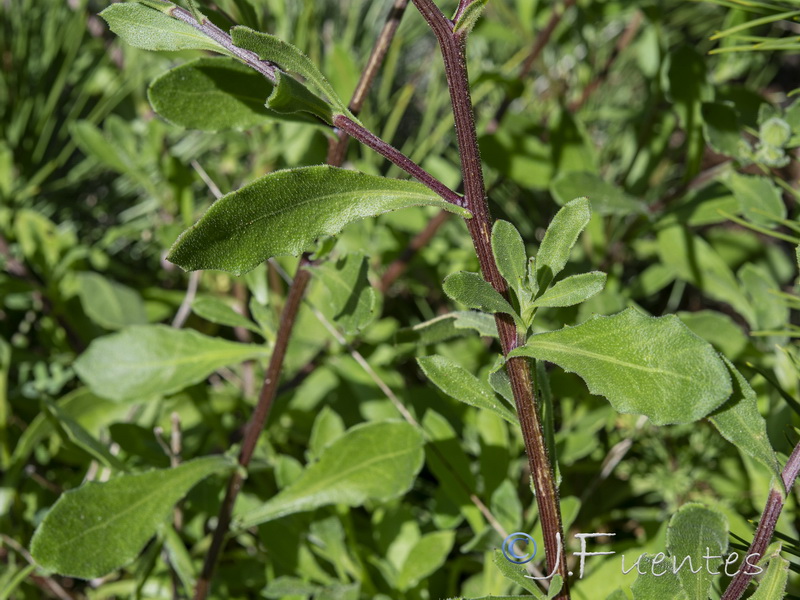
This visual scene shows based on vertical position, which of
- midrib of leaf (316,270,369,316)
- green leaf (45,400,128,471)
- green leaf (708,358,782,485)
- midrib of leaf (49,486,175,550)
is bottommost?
midrib of leaf (49,486,175,550)

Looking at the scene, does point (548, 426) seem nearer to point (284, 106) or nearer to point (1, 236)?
point (284, 106)

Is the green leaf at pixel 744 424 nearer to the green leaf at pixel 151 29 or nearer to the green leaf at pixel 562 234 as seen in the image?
the green leaf at pixel 562 234

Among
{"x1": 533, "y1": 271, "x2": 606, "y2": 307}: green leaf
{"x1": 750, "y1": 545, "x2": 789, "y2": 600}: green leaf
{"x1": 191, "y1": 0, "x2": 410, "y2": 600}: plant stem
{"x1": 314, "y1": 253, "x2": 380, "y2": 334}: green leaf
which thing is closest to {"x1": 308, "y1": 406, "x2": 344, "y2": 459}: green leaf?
{"x1": 191, "y1": 0, "x2": 410, "y2": 600}: plant stem

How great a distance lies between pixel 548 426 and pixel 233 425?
72 cm

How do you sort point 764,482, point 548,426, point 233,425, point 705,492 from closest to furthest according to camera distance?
point 548,426 < point 764,482 < point 705,492 < point 233,425

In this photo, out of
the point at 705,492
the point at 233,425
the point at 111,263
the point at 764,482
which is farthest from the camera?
the point at 111,263

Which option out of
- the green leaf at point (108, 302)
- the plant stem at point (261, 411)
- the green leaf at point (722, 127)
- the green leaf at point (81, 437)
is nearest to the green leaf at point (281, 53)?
the plant stem at point (261, 411)

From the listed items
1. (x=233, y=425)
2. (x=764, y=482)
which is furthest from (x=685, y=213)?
(x=233, y=425)

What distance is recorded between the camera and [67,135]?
1698 mm

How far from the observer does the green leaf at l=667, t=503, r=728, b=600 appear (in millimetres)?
633

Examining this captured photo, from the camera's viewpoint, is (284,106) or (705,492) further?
(705,492)

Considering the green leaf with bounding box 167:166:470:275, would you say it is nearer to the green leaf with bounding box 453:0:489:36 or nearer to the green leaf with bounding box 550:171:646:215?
the green leaf with bounding box 453:0:489:36

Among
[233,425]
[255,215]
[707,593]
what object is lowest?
[233,425]

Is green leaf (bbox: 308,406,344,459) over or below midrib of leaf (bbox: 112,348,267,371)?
below
